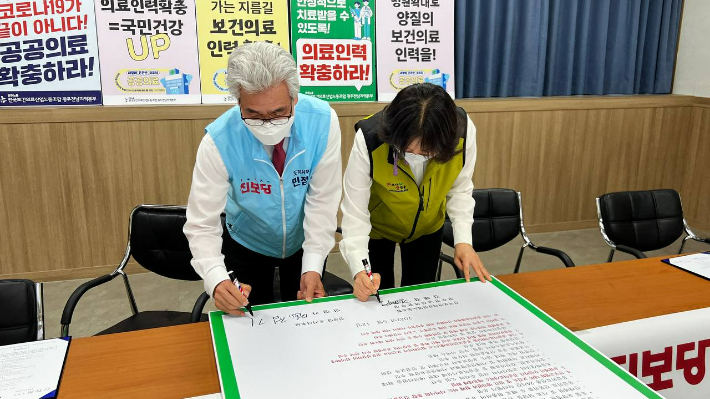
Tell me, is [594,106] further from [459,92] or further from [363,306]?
[363,306]

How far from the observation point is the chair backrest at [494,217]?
8.43 ft

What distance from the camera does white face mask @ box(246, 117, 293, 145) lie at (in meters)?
1.45

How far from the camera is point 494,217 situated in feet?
8.53

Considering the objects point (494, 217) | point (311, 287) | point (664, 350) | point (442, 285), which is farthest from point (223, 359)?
point (494, 217)

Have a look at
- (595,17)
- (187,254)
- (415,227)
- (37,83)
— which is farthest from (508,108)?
(37,83)

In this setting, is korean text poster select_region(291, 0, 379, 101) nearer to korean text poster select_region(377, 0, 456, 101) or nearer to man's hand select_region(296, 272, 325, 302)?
korean text poster select_region(377, 0, 456, 101)

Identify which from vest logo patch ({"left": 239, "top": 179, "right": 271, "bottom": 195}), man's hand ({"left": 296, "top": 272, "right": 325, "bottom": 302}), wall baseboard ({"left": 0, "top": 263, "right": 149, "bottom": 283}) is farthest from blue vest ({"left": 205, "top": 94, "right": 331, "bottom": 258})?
wall baseboard ({"left": 0, "top": 263, "right": 149, "bottom": 283})

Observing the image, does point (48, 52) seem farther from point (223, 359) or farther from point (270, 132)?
point (223, 359)

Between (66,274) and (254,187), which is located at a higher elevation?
(254,187)

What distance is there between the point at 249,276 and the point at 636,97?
3720mm

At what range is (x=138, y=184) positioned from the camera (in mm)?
3438

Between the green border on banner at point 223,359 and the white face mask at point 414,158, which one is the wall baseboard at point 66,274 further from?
the white face mask at point 414,158

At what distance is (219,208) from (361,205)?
0.42m

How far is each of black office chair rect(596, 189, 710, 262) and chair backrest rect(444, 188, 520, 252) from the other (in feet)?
1.41
